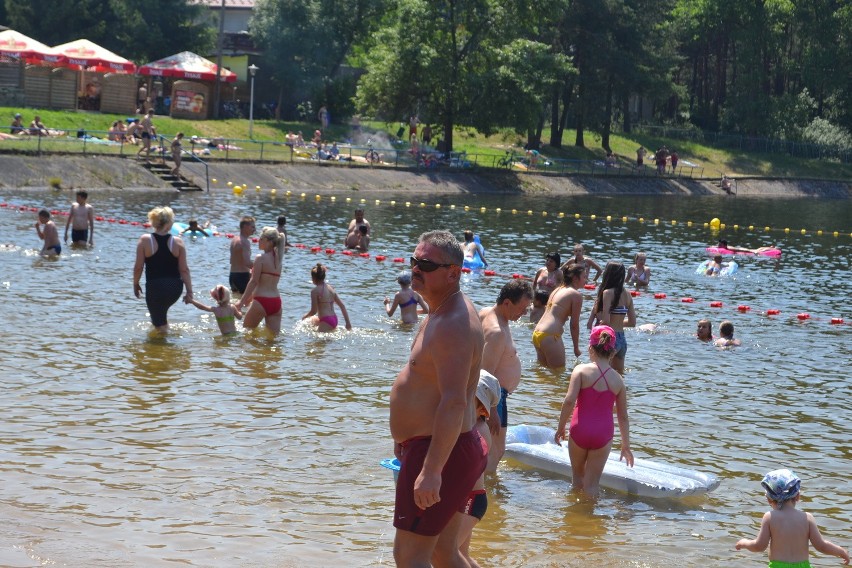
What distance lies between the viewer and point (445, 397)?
574 centimetres

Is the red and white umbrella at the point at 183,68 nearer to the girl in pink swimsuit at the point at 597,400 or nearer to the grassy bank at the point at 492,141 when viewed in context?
the grassy bank at the point at 492,141

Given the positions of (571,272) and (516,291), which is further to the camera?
(571,272)

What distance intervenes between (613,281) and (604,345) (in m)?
4.95

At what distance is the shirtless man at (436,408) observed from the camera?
5.74 metres

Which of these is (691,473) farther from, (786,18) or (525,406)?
(786,18)

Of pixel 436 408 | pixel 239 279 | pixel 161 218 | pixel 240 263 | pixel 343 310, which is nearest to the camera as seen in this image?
pixel 436 408

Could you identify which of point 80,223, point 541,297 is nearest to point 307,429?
point 541,297

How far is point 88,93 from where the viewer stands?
5106cm

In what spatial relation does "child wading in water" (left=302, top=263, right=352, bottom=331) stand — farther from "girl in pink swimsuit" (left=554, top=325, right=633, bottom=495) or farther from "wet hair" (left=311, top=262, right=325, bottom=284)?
"girl in pink swimsuit" (left=554, top=325, right=633, bottom=495)

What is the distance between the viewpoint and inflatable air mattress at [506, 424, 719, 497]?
10.0 metres

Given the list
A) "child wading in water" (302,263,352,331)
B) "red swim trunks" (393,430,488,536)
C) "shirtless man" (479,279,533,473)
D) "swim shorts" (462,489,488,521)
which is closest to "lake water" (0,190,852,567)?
"child wading in water" (302,263,352,331)

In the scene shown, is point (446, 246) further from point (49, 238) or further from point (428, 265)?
point (49, 238)

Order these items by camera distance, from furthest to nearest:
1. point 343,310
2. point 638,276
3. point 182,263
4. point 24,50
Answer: point 24,50, point 638,276, point 343,310, point 182,263

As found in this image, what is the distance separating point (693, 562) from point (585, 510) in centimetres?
117
